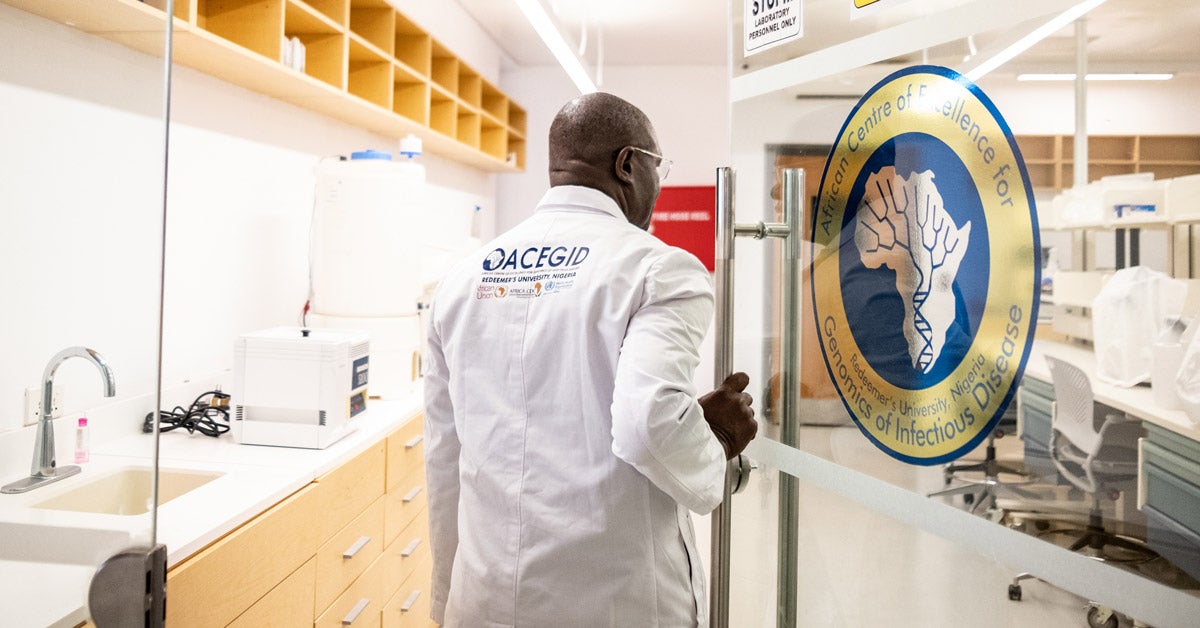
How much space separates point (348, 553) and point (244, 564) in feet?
1.91

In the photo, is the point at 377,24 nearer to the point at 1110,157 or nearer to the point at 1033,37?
the point at 1033,37

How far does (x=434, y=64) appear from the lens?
4.43m

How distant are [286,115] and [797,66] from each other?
2.56 m

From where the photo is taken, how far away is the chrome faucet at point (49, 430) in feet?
3.18

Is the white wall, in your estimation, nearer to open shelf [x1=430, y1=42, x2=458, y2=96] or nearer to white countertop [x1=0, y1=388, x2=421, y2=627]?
white countertop [x1=0, y1=388, x2=421, y2=627]

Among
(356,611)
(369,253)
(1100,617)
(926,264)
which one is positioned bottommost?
(356,611)

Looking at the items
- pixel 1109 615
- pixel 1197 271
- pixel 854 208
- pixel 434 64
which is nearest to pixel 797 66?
pixel 854 208

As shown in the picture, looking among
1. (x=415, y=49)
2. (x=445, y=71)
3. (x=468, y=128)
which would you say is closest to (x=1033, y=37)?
(x=415, y=49)

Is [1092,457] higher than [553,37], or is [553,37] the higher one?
[553,37]

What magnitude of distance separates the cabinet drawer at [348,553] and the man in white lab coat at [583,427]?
0.82 meters

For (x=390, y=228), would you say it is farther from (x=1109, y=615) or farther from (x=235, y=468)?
(x=1109, y=615)

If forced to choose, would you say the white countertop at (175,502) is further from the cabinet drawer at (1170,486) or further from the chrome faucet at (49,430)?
the cabinet drawer at (1170,486)

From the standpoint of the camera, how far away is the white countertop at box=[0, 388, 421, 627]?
679mm

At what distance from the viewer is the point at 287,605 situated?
1.84 m
